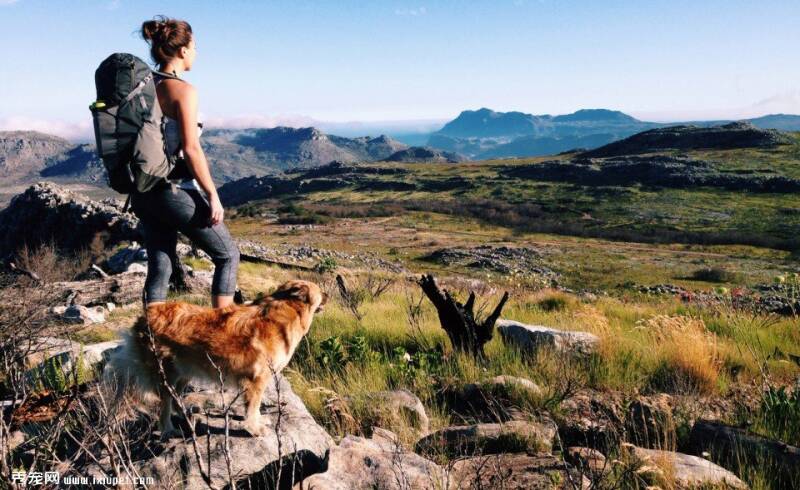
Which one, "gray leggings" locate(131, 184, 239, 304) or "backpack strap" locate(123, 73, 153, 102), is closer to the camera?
"backpack strap" locate(123, 73, 153, 102)

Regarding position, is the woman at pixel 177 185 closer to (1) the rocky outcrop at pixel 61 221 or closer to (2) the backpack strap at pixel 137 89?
(2) the backpack strap at pixel 137 89

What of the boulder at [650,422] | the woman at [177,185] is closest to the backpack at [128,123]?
the woman at [177,185]

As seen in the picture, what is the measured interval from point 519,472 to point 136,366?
8.60 ft

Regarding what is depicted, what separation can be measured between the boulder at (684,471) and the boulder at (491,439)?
0.57 metres

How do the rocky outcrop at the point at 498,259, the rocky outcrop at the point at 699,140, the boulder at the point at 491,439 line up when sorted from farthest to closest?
1. the rocky outcrop at the point at 699,140
2. the rocky outcrop at the point at 498,259
3. the boulder at the point at 491,439

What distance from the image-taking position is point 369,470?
9.37ft

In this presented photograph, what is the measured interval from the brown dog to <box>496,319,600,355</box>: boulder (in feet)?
10.8

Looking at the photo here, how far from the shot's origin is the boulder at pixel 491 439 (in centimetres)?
346

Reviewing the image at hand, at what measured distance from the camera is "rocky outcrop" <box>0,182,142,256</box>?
23953mm

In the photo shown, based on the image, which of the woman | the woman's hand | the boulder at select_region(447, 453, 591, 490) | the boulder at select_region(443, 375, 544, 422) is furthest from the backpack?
the boulder at select_region(443, 375, 544, 422)

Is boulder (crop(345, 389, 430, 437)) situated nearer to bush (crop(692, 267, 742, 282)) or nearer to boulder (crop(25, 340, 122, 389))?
boulder (crop(25, 340, 122, 389))

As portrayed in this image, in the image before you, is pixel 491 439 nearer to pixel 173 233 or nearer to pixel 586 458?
pixel 586 458

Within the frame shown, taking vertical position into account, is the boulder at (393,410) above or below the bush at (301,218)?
above

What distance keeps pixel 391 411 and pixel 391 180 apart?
13004 cm
